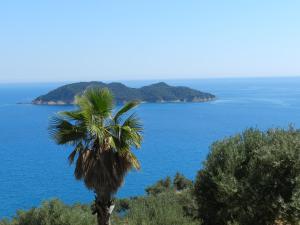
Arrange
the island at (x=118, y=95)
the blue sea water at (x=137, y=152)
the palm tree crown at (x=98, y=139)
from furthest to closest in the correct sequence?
the island at (x=118, y=95), the blue sea water at (x=137, y=152), the palm tree crown at (x=98, y=139)

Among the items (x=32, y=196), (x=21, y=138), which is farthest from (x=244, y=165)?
(x=21, y=138)

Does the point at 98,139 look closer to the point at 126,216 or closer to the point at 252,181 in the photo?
the point at 252,181

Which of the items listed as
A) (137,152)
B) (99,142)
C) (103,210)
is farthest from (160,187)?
(137,152)

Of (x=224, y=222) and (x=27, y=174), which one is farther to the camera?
(x=27, y=174)

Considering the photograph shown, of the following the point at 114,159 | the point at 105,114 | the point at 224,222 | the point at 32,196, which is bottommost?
the point at 32,196

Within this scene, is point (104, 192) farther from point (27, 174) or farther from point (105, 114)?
point (27, 174)

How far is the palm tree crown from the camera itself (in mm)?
9352

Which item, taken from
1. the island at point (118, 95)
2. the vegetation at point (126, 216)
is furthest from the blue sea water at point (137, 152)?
the island at point (118, 95)

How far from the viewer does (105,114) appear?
979 centimetres

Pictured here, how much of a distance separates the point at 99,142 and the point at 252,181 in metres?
5.04

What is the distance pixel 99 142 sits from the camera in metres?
9.35

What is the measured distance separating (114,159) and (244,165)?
5075mm

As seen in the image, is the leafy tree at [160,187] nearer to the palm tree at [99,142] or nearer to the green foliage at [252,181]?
the green foliage at [252,181]

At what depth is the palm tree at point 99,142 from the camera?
9359 mm
